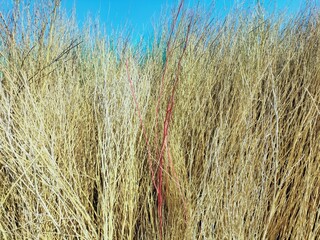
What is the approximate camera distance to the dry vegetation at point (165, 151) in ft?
3.03

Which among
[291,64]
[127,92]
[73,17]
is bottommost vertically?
[127,92]

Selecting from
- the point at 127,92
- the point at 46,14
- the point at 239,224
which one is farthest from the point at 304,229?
the point at 46,14

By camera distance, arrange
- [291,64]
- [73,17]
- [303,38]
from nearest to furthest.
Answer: [291,64] < [303,38] < [73,17]

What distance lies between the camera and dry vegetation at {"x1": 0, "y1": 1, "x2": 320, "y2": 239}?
36.4 inches

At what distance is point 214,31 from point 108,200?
1.63 metres

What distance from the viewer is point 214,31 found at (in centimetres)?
235

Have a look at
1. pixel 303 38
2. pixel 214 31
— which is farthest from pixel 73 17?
pixel 303 38

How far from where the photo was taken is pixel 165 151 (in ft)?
3.70

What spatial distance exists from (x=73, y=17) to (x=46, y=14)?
827 millimetres

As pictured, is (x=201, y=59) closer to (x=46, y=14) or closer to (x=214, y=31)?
(x=214, y=31)

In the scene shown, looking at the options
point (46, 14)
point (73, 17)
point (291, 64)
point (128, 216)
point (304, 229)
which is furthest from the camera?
point (73, 17)

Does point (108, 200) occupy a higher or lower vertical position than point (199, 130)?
lower

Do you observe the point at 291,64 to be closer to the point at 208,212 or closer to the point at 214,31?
the point at 214,31

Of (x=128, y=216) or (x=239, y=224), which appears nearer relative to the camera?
(x=239, y=224)
